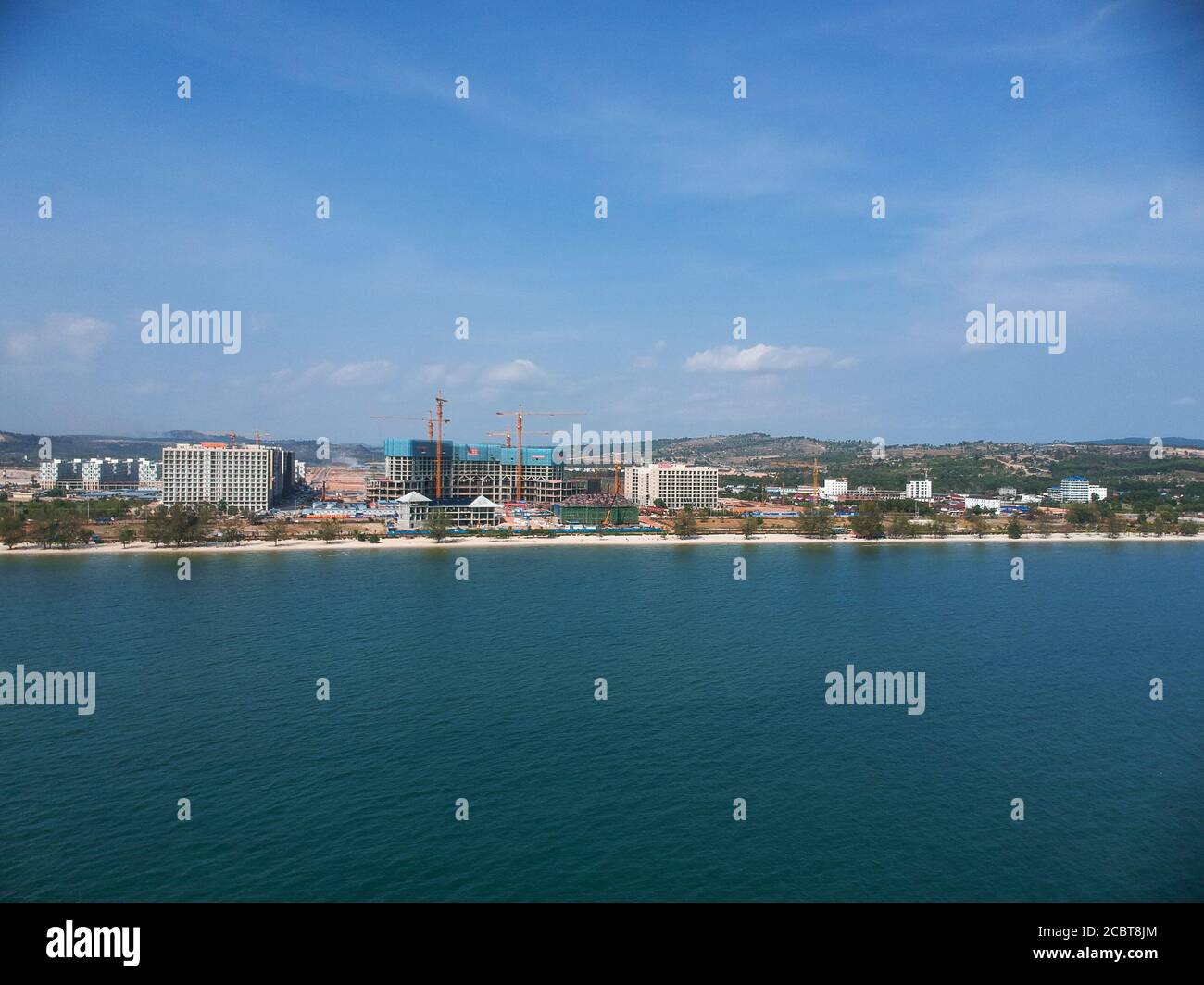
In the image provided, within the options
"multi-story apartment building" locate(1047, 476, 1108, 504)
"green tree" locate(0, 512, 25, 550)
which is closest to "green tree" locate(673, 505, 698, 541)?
"green tree" locate(0, 512, 25, 550)

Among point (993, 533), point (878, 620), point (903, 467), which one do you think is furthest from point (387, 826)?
point (903, 467)

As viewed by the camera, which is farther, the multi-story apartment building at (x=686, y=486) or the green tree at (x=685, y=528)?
the multi-story apartment building at (x=686, y=486)

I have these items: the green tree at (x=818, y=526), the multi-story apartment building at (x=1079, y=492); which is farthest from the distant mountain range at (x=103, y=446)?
the multi-story apartment building at (x=1079, y=492)

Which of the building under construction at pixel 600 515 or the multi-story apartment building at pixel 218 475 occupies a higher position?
the multi-story apartment building at pixel 218 475

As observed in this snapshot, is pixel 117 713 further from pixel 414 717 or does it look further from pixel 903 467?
pixel 903 467

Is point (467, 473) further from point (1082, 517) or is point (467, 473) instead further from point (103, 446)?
point (103, 446)

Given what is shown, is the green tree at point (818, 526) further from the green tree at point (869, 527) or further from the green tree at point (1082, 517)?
the green tree at point (1082, 517)

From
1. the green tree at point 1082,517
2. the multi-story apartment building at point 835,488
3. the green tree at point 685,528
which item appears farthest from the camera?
the multi-story apartment building at point 835,488
